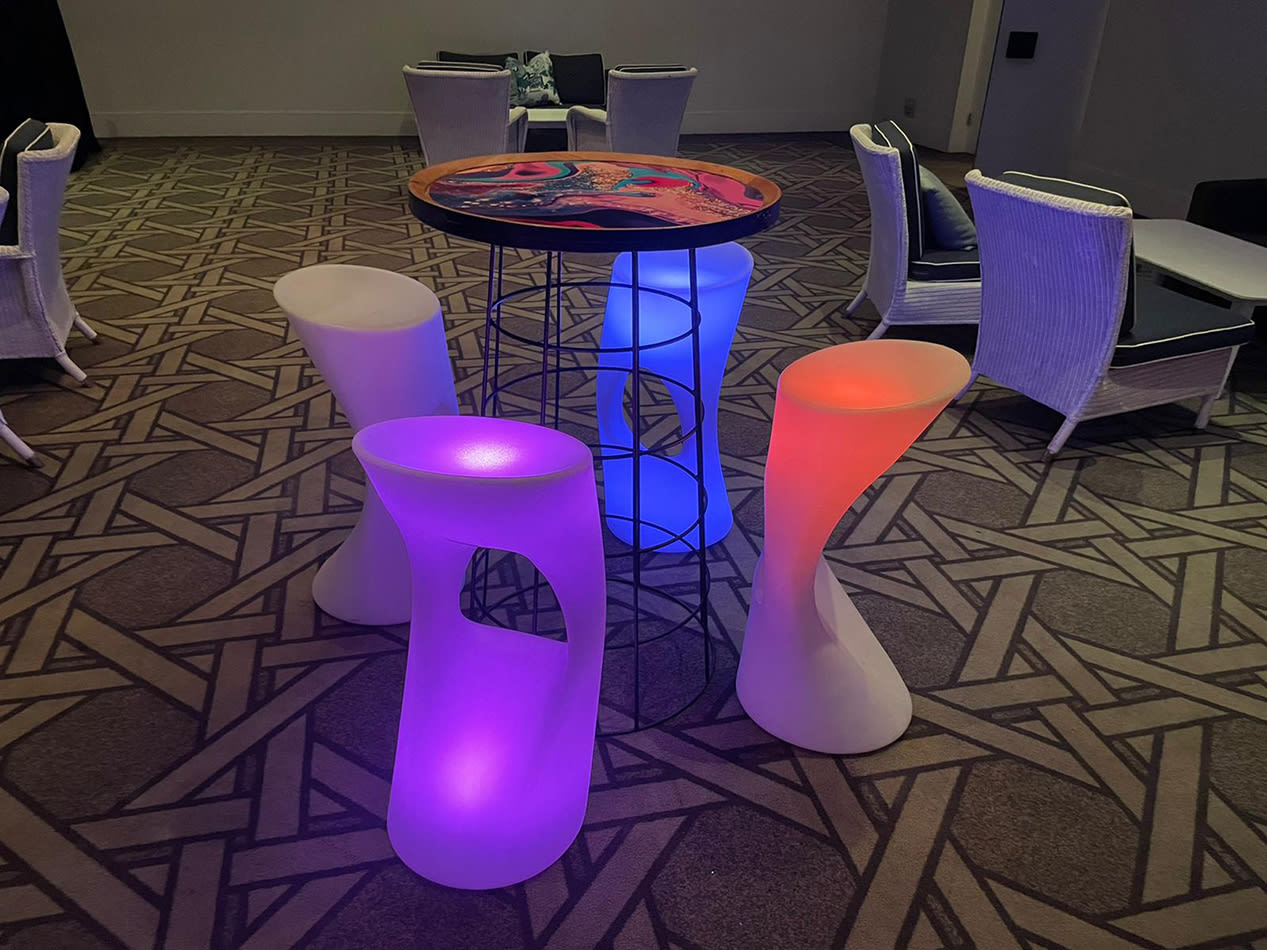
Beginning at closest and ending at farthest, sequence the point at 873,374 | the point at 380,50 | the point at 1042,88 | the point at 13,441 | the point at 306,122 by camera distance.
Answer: the point at 873,374, the point at 13,441, the point at 1042,88, the point at 380,50, the point at 306,122

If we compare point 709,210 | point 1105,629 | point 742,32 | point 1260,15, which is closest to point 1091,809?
point 1105,629

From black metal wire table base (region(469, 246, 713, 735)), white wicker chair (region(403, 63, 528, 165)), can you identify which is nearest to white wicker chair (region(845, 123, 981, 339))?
black metal wire table base (region(469, 246, 713, 735))

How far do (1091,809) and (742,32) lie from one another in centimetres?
787

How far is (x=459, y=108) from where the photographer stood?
4.92 meters

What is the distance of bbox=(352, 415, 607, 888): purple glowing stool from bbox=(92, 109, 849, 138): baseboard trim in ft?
23.7

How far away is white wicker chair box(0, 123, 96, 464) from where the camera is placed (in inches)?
114

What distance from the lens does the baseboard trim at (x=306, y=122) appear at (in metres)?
7.39

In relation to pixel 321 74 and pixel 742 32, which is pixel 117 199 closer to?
pixel 321 74

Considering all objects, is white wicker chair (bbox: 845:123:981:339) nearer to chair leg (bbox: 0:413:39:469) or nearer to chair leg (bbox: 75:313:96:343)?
chair leg (bbox: 0:413:39:469)

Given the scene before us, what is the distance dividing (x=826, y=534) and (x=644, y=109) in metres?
4.19

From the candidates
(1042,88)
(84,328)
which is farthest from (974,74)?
(84,328)

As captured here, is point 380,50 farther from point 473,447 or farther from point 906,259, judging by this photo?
point 473,447

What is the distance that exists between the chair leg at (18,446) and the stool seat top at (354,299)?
4.07 feet

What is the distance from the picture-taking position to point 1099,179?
20.8ft
